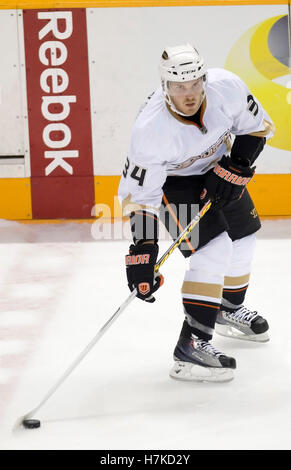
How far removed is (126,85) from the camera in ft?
17.5

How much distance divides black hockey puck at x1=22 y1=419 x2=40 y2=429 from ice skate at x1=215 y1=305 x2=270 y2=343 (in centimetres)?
107

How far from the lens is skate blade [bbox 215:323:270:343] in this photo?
137 inches

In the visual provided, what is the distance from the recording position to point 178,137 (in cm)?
298

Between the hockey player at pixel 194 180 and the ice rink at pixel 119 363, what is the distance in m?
0.18

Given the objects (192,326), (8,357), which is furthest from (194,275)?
(8,357)

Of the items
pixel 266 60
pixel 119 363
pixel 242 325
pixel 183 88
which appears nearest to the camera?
pixel 183 88

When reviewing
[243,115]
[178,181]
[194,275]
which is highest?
[243,115]

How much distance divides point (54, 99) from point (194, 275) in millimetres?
2506

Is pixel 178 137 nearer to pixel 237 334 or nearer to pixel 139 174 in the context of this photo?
pixel 139 174

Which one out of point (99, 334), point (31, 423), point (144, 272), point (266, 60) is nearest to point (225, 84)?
point (144, 272)

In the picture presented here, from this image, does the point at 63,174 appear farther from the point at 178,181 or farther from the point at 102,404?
the point at 102,404

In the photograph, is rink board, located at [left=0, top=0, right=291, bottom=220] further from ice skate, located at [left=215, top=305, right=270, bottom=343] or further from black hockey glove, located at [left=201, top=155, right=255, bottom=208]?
black hockey glove, located at [left=201, top=155, right=255, bottom=208]

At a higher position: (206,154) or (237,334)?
(206,154)

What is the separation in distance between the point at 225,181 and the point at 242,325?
712 millimetres
